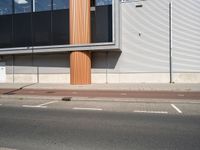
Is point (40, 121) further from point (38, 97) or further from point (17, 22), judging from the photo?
point (17, 22)

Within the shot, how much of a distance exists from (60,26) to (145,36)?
8344mm

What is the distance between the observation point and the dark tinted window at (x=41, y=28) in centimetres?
2880

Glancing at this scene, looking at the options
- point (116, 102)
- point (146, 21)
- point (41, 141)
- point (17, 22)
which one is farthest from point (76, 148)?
point (17, 22)

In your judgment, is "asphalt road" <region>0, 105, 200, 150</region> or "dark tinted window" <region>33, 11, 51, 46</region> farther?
"dark tinted window" <region>33, 11, 51, 46</region>

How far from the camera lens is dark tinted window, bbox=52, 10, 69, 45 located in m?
28.2

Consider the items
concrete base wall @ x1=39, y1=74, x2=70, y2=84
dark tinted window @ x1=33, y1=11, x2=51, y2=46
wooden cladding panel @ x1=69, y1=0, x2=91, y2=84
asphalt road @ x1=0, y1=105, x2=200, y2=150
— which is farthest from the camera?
concrete base wall @ x1=39, y1=74, x2=70, y2=84

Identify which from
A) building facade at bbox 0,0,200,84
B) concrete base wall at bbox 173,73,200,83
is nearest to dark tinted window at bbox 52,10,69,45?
building facade at bbox 0,0,200,84

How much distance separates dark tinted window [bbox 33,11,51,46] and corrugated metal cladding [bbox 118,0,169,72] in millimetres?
7346

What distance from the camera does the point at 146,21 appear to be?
28000 mm

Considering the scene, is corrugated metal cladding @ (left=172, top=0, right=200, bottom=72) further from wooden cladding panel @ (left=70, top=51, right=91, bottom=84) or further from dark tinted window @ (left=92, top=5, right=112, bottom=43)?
wooden cladding panel @ (left=70, top=51, right=91, bottom=84)

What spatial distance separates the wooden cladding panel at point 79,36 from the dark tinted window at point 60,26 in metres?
0.95

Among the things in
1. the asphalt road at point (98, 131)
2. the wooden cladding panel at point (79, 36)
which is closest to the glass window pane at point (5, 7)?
the wooden cladding panel at point (79, 36)

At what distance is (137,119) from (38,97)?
28.2 ft

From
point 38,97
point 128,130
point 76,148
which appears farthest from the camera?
point 38,97
